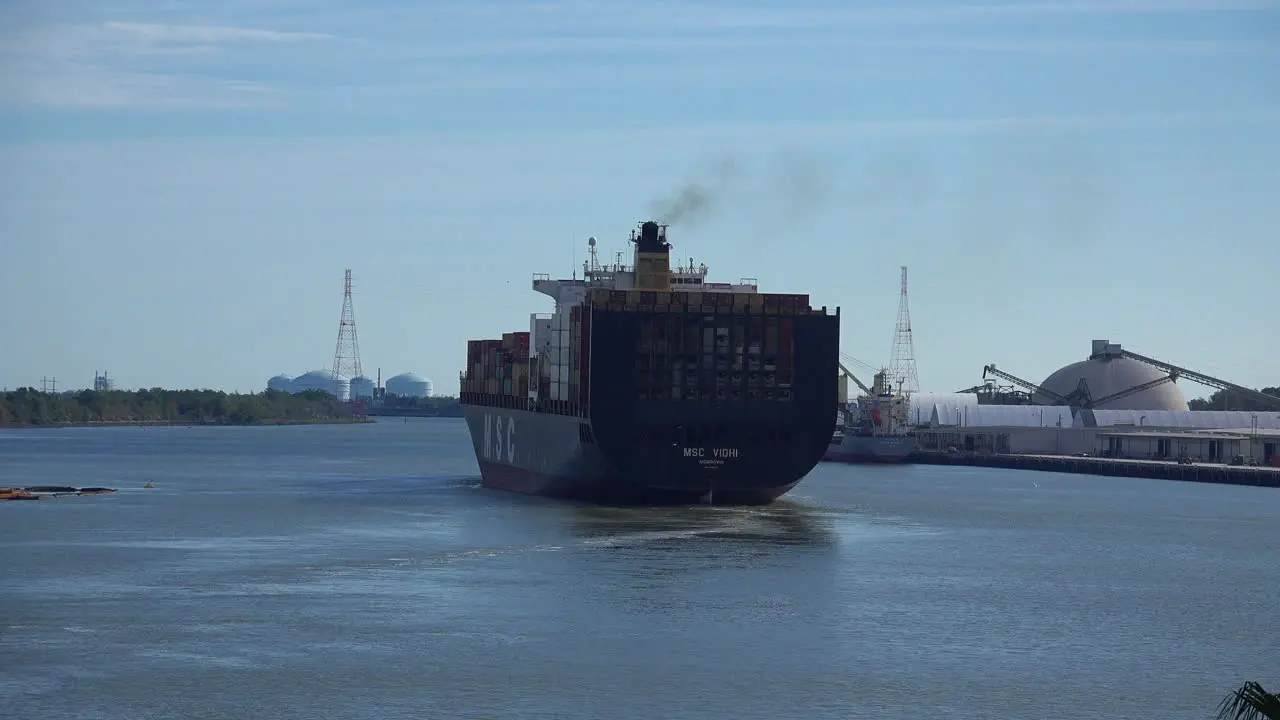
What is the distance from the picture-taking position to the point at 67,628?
43125mm

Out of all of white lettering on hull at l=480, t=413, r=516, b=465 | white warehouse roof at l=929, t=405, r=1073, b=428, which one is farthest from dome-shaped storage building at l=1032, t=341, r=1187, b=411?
white lettering on hull at l=480, t=413, r=516, b=465

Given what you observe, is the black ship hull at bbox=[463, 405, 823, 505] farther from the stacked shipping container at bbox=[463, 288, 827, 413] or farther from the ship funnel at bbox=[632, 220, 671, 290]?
the ship funnel at bbox=[632, 220, 671, 290]

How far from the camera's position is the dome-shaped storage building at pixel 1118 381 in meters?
190

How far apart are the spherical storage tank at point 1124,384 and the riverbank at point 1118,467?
3148cm

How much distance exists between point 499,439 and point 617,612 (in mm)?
49171

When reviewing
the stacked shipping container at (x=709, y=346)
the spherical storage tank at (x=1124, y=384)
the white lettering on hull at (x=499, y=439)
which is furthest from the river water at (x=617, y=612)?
the spherical storage tank at (x=1124, y=384)

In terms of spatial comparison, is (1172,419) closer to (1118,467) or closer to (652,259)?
(1118,467)

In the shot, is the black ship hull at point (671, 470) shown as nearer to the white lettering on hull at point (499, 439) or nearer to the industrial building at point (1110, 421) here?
the white lettering on hull at point (499, 439)

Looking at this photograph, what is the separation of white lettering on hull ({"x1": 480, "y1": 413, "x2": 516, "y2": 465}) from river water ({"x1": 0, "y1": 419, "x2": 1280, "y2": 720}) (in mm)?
6621

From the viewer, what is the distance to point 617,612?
47.1 metres

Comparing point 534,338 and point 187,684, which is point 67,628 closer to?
point 187,684

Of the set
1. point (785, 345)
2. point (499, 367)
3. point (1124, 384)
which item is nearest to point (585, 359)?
point (785, 345)

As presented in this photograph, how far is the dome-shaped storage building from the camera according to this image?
190m

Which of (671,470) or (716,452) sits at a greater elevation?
(716,452)
